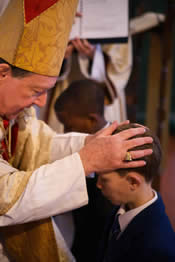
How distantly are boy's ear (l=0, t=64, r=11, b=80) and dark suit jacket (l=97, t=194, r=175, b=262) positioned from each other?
0.91 meters

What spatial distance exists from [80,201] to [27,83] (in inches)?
23.4

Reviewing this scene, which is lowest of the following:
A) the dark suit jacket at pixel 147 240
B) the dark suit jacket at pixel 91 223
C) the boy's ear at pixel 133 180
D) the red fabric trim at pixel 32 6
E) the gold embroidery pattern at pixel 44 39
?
the dark suit jacket at pixel 91 223

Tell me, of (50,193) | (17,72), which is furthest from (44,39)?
(50,193)

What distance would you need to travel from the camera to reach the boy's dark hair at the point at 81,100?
7.57 ft

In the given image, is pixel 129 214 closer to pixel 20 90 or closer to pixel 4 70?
pixel 20 90

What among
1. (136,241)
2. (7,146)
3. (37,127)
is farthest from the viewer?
(37,127)

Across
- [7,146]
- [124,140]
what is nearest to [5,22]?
[7,146]

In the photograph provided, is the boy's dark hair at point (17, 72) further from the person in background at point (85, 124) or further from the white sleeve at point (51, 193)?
the person in background at point (85, 124)

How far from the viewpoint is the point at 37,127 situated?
1.85 meters

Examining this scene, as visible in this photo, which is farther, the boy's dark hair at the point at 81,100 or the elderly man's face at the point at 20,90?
the boy's dark hair at the point at 81,100

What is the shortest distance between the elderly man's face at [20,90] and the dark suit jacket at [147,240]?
0.76 metres

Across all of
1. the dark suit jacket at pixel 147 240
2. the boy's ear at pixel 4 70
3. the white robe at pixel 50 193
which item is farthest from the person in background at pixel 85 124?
the boy's ear at pixel 4 70

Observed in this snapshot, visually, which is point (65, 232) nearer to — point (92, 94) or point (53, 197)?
point (92, 94)

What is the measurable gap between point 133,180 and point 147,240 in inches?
10.7
